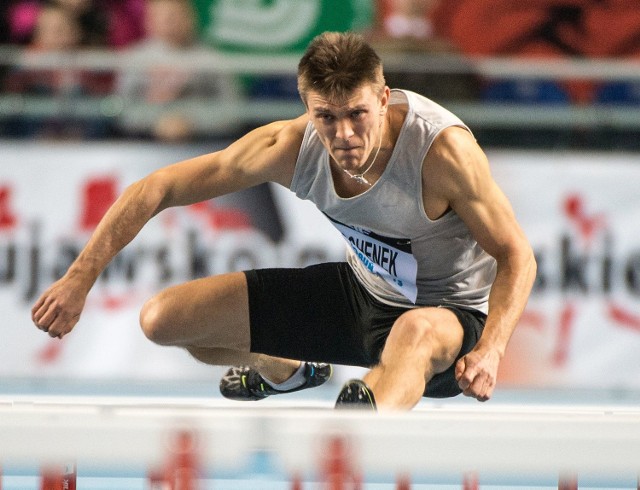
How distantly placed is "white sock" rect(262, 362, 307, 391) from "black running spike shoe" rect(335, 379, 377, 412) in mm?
1278

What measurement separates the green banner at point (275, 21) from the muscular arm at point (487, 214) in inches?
169

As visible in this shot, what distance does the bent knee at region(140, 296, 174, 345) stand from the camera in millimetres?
4285

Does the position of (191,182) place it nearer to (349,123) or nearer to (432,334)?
(349,123)

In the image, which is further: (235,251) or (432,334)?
(235,251)

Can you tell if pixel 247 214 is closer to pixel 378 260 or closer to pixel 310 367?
pixel 310 367

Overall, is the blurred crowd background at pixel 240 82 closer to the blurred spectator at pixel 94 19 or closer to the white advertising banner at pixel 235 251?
the blurred spectator at pixel 94 19

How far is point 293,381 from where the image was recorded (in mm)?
4762

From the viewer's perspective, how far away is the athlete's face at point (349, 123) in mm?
3629

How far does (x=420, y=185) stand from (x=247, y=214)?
3778mm

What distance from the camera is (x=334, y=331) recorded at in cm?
440

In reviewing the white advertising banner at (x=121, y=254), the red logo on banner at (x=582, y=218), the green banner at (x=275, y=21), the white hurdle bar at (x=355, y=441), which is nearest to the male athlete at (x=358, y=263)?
the white hurdle bar at (x=355, y=441)

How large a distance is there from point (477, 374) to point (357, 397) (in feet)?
1.30

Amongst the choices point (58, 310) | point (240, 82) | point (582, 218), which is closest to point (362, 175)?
point (58, 310)

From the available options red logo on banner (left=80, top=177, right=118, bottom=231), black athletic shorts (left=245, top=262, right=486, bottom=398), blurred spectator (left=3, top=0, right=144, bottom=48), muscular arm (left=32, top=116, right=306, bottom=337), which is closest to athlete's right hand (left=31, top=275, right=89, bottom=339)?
muscular arm (left=32, top=116, right=306, bottom=337)
